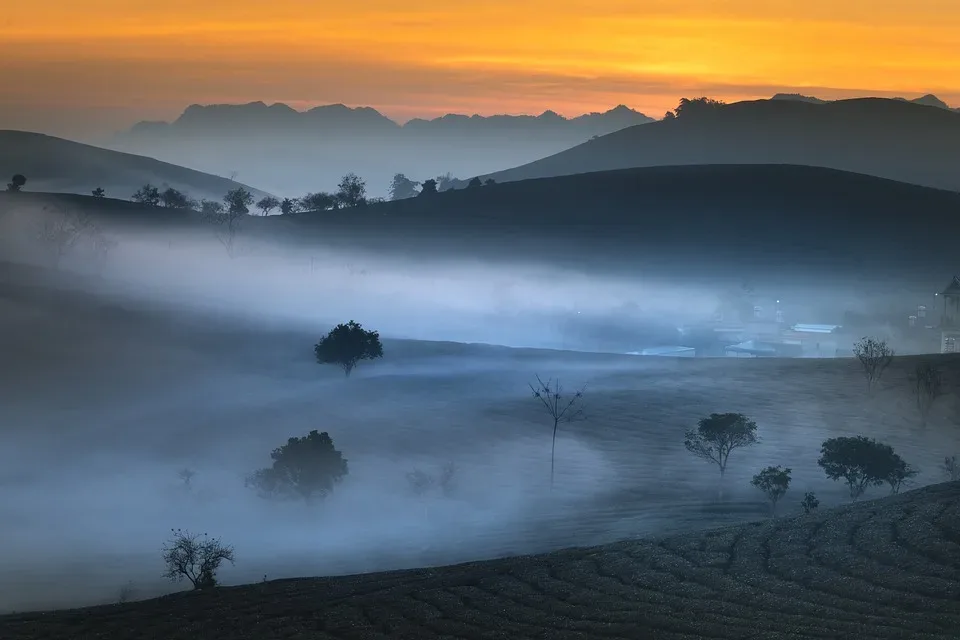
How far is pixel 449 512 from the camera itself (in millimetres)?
71750

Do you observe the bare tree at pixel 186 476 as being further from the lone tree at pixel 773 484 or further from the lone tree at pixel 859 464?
the lone tree at pixel 859 464

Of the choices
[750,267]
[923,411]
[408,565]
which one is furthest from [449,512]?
[750,267]

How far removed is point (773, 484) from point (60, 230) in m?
134

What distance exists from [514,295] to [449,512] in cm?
10183

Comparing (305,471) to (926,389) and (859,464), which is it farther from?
(926,389)

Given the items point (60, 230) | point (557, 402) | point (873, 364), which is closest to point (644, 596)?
point (557, 402)

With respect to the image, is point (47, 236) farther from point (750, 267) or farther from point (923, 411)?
point (923, 411)

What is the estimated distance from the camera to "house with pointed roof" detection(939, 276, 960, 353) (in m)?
123

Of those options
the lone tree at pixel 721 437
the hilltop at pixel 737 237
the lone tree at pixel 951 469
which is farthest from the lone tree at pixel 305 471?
the hilltop at pixel 737 237

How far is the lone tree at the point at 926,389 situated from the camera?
306 feet

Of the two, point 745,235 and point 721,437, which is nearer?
point 721,437

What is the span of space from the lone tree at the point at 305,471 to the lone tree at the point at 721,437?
23.8 metres

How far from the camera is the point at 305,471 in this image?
74.1m

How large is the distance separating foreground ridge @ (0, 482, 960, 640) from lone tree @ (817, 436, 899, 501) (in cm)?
2175
